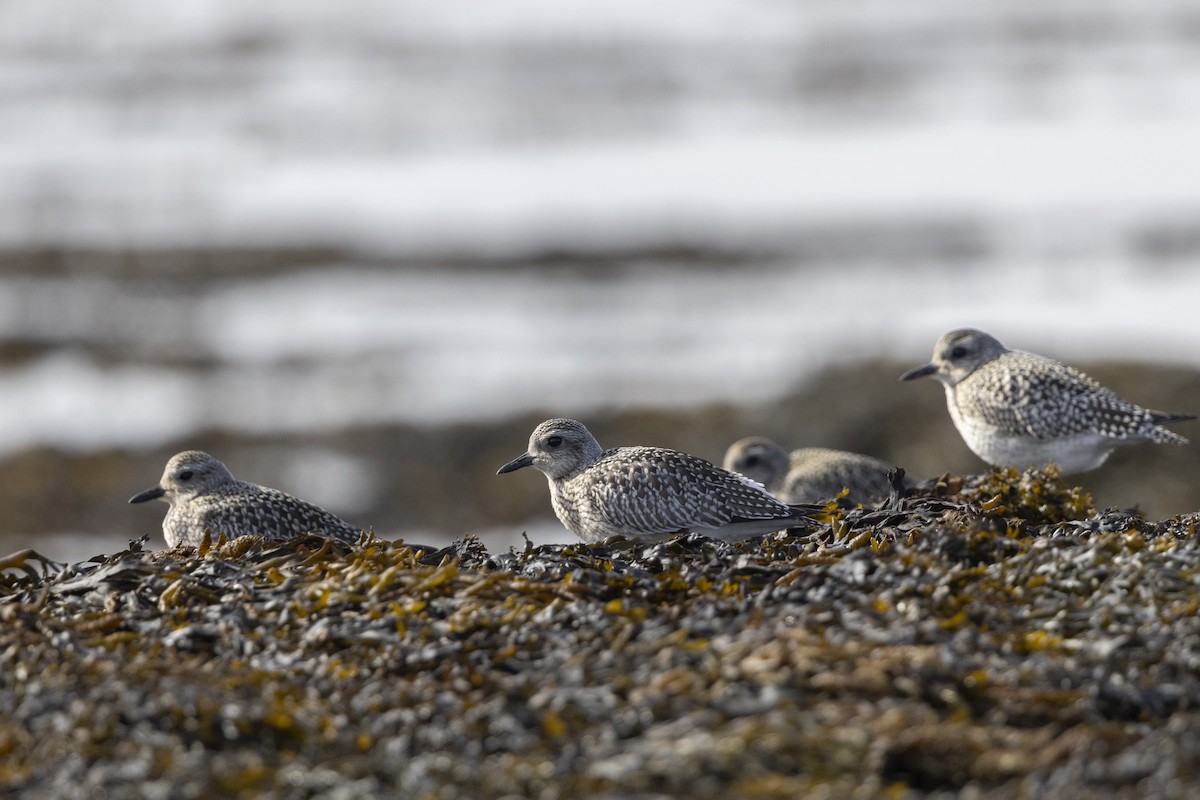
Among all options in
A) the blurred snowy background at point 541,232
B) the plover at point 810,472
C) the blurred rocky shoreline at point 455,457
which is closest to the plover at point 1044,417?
the plover at point 810,472

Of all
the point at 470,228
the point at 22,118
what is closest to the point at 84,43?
the point at 22,118

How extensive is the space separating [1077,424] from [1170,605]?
13.4ft

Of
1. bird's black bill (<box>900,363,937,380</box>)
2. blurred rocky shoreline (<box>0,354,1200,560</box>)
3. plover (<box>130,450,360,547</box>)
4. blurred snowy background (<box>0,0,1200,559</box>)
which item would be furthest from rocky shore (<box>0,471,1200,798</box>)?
blurred rocky shoreline (<box>0,354,1200,560</box>)

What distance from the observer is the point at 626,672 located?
469 cm

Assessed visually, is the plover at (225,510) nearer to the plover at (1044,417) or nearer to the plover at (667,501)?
the plover at (667,501)

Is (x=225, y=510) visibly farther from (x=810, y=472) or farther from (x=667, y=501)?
(x=810, y=472)

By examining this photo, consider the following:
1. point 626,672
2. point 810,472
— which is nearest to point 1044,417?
point 810,472

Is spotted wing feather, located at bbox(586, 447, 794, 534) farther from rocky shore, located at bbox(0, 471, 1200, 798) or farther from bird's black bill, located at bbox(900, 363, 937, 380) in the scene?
bird's black bill, located at bbox(900, 363, 937, 380)

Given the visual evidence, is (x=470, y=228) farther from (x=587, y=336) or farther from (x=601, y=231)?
(x=587, y=336)

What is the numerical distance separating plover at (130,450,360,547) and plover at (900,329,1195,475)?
401cm

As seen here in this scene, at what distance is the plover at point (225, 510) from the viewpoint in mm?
7234

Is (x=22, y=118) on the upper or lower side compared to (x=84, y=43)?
lower

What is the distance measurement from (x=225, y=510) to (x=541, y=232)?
17.6 metres

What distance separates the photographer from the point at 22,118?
2931 cm
